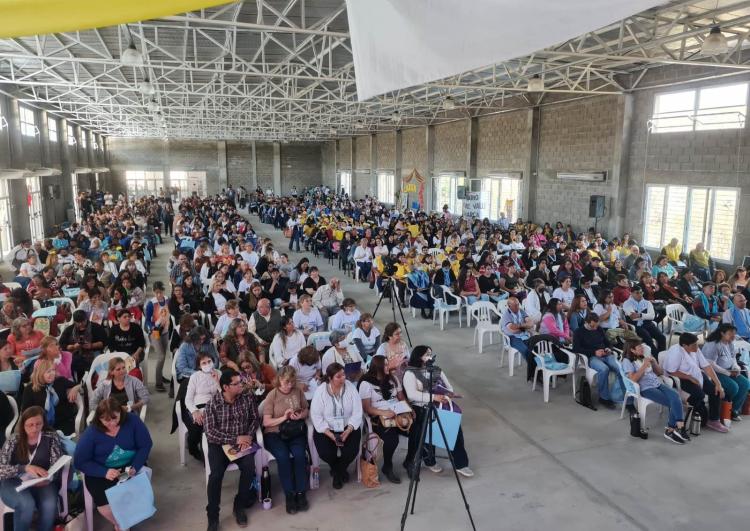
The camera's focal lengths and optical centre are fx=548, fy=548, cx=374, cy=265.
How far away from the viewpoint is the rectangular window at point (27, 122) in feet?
65.2

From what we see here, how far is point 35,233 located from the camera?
20641 mm

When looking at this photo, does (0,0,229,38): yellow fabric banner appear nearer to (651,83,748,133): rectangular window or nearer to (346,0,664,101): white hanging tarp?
(346,0,664,101): white hanging tarp

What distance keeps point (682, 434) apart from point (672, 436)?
0.11 m

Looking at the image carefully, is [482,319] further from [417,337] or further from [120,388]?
[120,388]

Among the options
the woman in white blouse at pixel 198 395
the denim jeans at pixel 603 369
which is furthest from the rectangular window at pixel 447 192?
the woman in white blouse at pixel 198 395

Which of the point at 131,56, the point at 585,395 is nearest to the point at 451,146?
the point at 131,56

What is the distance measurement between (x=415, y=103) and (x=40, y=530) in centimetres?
1817

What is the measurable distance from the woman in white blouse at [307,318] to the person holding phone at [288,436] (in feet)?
8.30

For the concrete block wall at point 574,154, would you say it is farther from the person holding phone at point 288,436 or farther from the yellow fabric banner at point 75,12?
the yellow fabric banner at point 75,12

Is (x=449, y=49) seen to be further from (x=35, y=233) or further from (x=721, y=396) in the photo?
(x=35, y=233)

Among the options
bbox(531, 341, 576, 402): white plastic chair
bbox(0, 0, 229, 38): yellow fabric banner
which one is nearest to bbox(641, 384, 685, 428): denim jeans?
bbox(531, 341, 576, 402): white plastic chair

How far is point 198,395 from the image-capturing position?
16.1 ft

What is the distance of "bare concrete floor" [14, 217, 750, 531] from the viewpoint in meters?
4.25

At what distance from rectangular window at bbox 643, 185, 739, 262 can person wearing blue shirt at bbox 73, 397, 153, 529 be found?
12.8 m
